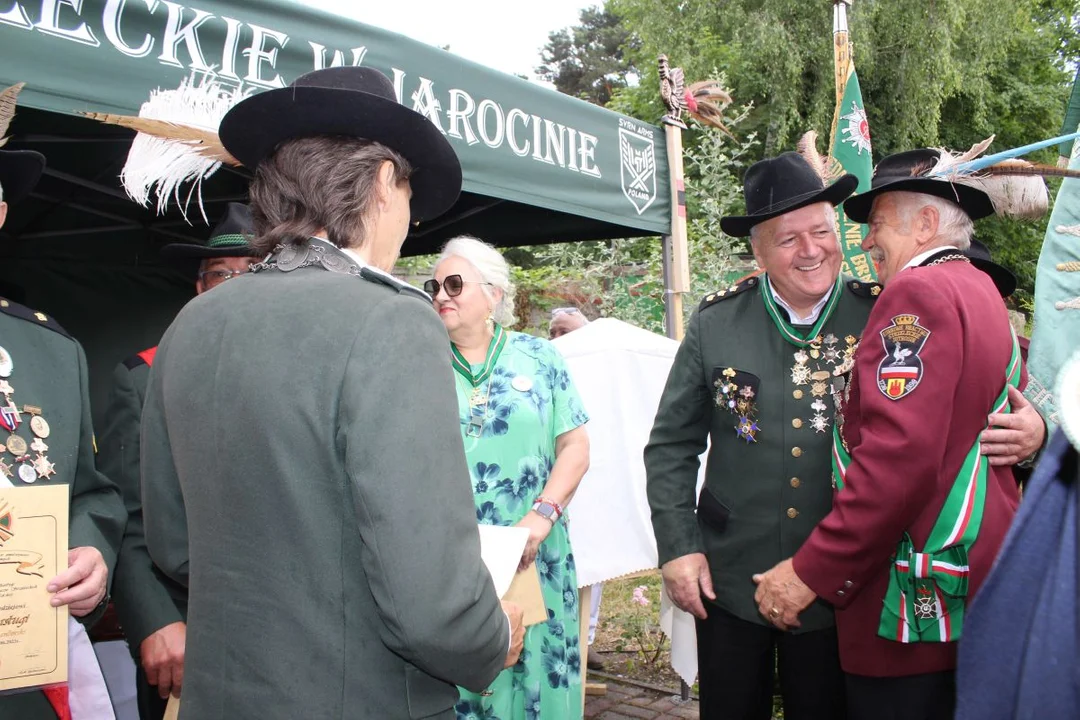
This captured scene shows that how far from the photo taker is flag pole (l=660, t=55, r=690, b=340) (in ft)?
15.5

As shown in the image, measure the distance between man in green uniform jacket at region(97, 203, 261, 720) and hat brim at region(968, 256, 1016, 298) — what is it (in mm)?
2203

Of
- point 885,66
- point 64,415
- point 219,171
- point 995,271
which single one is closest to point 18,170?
point 64,415

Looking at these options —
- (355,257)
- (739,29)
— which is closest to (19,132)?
(355,257)

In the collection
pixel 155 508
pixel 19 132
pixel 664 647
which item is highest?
pixel 19 132

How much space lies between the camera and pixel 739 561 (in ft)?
8.22

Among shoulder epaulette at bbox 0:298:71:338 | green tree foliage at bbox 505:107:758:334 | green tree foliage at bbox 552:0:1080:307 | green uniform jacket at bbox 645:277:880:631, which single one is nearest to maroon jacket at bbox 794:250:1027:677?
green uniform jacket at bbox 645:277:880:631

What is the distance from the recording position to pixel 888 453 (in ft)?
6.33

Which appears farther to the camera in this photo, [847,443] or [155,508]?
[847,443]

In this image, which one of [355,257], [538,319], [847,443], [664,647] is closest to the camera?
[355,257]

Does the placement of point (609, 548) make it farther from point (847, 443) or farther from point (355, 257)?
point (355, 257)

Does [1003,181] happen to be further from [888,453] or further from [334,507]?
[334,507]

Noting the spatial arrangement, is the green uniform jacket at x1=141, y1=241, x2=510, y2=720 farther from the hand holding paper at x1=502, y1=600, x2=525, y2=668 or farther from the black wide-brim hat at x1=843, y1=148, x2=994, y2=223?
the black wide-brim hat at x1=843, y1=148, x2=994, y2=223

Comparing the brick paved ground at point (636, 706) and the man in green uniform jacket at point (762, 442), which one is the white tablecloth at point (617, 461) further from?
the man in green uniform jacket at point (762, 442)

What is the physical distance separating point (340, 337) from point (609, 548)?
242cm
